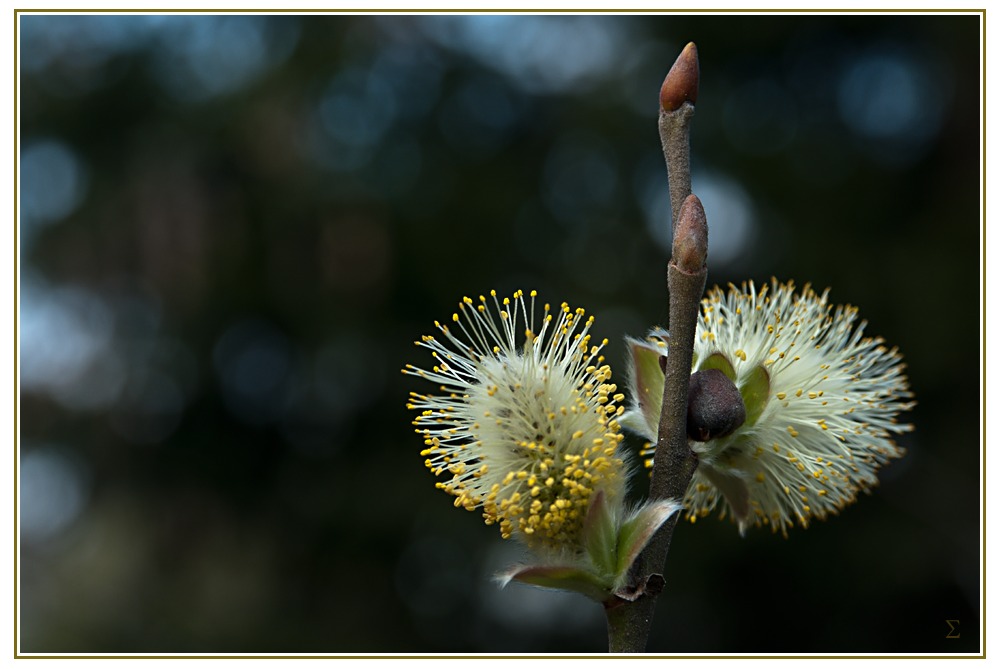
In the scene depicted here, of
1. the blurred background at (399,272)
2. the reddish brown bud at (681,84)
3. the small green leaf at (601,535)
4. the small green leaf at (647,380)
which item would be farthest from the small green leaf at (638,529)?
the blurred background at (399,272)

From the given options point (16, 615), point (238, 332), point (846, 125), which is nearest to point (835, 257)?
point (846, 125)

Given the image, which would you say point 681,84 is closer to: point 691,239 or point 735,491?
point 691,239

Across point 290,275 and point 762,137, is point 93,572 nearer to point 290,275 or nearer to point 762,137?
point 290,275

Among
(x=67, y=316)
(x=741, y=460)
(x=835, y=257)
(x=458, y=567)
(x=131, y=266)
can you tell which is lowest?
(x=458, y=567)

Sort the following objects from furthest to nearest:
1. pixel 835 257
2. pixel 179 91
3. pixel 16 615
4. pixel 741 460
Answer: pixel 179 91 < pixel 835 257 < pixel 16 615 < pixel 741 460

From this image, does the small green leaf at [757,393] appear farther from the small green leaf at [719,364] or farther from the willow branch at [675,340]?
the willow branch at [675,340]

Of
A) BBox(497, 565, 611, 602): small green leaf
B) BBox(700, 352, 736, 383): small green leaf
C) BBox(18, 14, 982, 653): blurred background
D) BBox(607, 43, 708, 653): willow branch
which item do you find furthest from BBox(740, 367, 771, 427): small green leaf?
BBox(18, 14, 982, 653): blurred background

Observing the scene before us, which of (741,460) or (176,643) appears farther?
(176,643)
